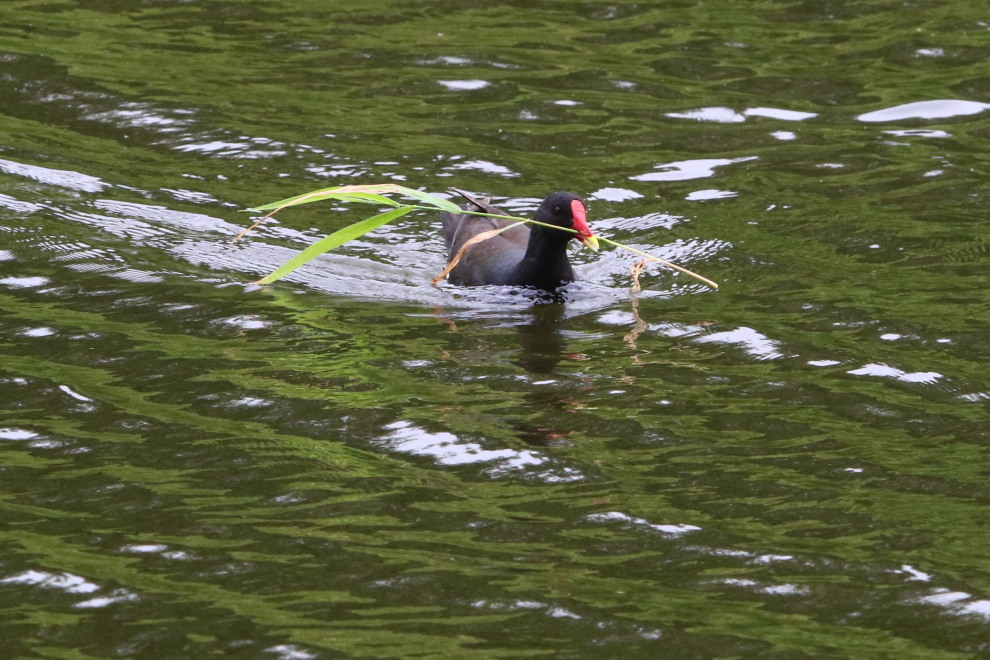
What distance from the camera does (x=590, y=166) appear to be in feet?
32.0

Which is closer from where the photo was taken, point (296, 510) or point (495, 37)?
point (296, 510)

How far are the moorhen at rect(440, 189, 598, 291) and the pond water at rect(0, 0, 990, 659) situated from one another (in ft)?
0.57

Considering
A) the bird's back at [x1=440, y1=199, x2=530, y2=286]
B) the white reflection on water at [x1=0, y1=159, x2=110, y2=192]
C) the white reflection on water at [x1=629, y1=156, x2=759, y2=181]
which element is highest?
the white reflection on water at [x1=0, y1=159, x2=110, y2=192]

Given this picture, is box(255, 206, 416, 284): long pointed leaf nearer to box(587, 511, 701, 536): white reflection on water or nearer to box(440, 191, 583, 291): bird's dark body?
box(440, 191, 583, 291): bird's dark body

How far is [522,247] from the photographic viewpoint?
28.2 feet

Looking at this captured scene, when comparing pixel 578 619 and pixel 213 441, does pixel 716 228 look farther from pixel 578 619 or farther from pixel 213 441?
pixel 578 619

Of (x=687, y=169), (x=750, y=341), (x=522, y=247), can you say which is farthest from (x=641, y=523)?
(x=687, y=169)

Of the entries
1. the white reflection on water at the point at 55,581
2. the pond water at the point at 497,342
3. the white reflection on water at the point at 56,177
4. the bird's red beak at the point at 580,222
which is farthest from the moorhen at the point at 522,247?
the white reflection on water at the point at 55,581

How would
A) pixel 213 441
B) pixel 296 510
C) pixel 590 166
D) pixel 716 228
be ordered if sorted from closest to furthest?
pixel 296 510, pixel 213 441, pixel 716 228, pixel 590 166

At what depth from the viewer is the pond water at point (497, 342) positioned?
Answer: 4441mm

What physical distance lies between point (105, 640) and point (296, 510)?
3.20 feet

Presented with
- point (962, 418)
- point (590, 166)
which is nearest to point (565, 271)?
point (590, 166)

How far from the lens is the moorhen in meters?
7.81

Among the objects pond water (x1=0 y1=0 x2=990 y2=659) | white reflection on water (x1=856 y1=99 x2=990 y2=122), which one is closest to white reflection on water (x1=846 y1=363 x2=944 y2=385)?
pond water (x1=0 y1=0 x2=990 y2=659)
